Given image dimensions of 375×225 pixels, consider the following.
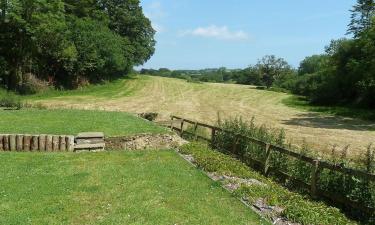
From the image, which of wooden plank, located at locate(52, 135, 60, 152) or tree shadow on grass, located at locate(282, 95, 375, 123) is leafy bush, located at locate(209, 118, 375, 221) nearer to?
wooden plank, located at locate(52, 135, 60, 152)

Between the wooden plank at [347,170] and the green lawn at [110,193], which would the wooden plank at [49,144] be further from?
the wooden plank at [347,170]

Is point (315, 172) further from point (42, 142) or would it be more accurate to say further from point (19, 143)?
point (19, 143)

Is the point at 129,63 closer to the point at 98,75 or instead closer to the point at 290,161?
the point at 98,75

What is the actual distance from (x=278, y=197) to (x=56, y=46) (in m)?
41.6

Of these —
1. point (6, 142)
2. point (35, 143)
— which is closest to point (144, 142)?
point (35, 143)

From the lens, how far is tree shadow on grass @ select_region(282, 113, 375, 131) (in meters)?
37.5

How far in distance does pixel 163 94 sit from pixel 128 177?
47678 mm

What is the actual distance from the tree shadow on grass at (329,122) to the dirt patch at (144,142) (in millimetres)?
19494

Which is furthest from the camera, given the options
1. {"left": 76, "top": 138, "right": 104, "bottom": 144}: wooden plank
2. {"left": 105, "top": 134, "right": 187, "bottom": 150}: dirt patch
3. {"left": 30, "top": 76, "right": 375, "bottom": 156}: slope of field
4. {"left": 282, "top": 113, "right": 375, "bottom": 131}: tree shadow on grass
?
{"left": 282, "top": 113, "right": 375, "bottom": 131}: tree shadow on grass

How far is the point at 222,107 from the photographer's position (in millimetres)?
51094

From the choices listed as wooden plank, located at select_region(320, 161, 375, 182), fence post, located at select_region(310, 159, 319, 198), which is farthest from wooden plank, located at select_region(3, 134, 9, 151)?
wooden plank, located at select_region(320, 161, 375, 182)

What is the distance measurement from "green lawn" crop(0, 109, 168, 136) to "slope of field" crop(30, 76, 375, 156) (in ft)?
17.8

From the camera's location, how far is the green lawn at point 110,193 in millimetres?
10000

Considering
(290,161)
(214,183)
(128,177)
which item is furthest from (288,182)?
(128,177)
